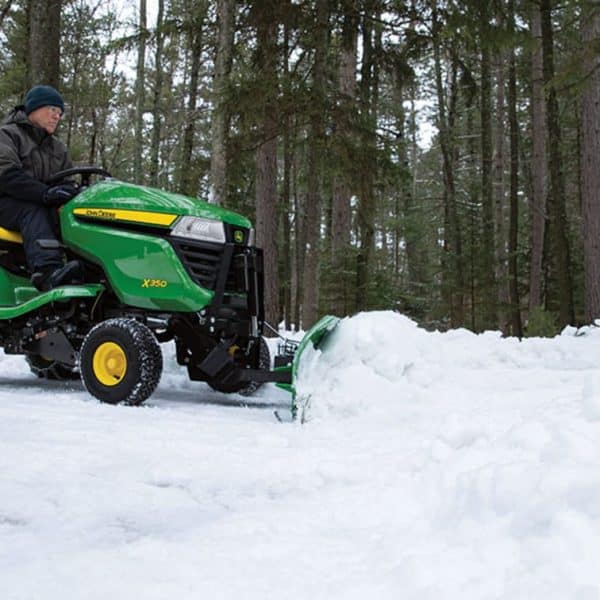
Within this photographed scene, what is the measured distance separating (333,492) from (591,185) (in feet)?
30.5

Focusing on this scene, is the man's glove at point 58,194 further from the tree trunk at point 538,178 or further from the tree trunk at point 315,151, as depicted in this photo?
the tree trunk at point 538,178

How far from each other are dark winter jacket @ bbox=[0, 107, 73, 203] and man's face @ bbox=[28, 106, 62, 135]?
37mm

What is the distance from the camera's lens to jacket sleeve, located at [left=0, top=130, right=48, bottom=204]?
185 inches

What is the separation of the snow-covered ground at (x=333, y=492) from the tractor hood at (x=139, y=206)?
1305mm

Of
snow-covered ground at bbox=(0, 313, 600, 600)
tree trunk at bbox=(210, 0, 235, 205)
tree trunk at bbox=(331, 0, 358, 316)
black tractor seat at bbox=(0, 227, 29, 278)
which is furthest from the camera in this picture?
tree trunk at bbox=(331, 0, 358, 316)

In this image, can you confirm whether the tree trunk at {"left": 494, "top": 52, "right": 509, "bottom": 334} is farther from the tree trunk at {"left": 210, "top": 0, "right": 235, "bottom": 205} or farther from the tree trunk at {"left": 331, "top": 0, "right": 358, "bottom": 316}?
the tree trunk at {"left": 210, "top": 0, "right": 235, "bottom": 205}

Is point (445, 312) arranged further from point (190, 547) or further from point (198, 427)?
point (190, 547)

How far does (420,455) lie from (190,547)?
1.10 meters

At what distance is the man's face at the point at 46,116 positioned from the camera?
16.4ft

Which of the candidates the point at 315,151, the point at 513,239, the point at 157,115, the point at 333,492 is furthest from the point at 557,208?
the point at 157,115

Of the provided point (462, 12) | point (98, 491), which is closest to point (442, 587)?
point (98, 491)

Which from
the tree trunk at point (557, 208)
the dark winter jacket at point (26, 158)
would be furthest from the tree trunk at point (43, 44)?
the tree trunk at point (557, 208)

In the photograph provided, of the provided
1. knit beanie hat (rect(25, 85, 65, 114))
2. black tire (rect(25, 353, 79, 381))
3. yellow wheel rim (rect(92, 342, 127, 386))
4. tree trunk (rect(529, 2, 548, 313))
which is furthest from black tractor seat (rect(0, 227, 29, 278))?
tree trunk (rect(529, 2, 548, 313))

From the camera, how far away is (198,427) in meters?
3.49
